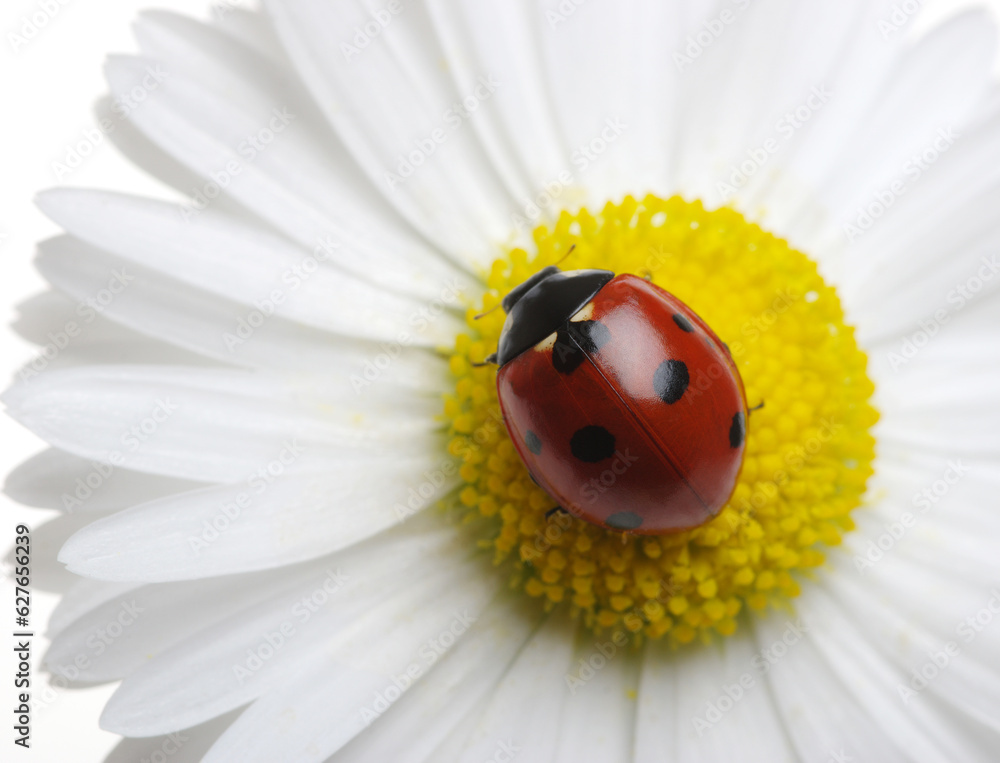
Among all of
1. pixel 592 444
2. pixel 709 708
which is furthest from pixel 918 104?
pixel 709 708

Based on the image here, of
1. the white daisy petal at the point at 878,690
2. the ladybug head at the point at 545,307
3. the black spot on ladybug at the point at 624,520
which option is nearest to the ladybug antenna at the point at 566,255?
the ladybug head at the point at 545,307

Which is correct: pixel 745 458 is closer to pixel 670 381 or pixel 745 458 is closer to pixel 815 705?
pixel 670 381

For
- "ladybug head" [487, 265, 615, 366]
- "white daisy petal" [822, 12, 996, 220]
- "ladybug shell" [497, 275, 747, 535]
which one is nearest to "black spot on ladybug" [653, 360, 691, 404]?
"ladybug shell" [497, 275, 747, 535]

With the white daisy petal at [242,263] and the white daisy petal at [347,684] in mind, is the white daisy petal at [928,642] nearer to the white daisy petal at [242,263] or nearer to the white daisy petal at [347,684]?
the white daisy petal at [347,684]

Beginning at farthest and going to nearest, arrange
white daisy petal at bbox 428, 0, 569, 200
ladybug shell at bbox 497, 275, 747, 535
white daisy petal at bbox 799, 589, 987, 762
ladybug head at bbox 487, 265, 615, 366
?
white daisy petal at bbox 428, 0, 569, 200, white daisy petal at bbox 799, 589, 987, 762, ladybug head at bbox 487, 265, 615, 366, ladybug shell at bbox 497, 275, 747, 535

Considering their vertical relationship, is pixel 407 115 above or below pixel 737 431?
above

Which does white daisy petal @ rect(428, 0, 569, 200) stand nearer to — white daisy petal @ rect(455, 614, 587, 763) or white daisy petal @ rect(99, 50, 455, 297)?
white daisy petal @ rect(99, 50, 455, 297)

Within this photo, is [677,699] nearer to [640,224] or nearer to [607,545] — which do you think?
[607,545]
